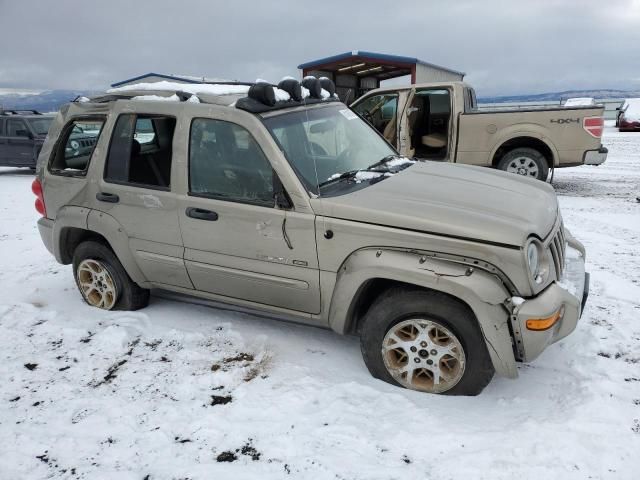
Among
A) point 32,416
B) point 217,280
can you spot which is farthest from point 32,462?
point 217,280

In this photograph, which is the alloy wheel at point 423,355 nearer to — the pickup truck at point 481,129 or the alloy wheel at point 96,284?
the alloy wheel at point 96,284

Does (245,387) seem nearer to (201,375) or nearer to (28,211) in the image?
(201,375)

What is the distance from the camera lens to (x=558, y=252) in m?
3.19

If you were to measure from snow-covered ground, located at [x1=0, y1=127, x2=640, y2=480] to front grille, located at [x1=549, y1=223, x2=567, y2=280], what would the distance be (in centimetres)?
72

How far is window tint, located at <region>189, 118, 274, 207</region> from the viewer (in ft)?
11.1

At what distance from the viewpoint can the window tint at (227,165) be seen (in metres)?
3.39

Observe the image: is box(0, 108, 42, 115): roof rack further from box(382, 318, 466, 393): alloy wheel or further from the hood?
box(382, 318, 466, 393): alloy wheel

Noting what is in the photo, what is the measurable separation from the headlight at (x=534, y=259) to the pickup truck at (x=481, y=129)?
585 centimetres

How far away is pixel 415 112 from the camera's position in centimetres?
905

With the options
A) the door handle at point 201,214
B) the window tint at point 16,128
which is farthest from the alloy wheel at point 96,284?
the window tint at point 16,128

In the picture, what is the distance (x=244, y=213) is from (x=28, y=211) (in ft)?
23.5

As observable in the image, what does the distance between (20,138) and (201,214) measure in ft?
38.8

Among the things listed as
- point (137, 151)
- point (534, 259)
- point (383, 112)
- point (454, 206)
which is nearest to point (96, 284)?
point (137, 151)

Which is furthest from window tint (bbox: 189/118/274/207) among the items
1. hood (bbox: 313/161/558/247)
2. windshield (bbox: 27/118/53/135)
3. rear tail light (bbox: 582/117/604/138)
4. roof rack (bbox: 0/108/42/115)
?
roof rack (bbox: 0/108/42/115)
